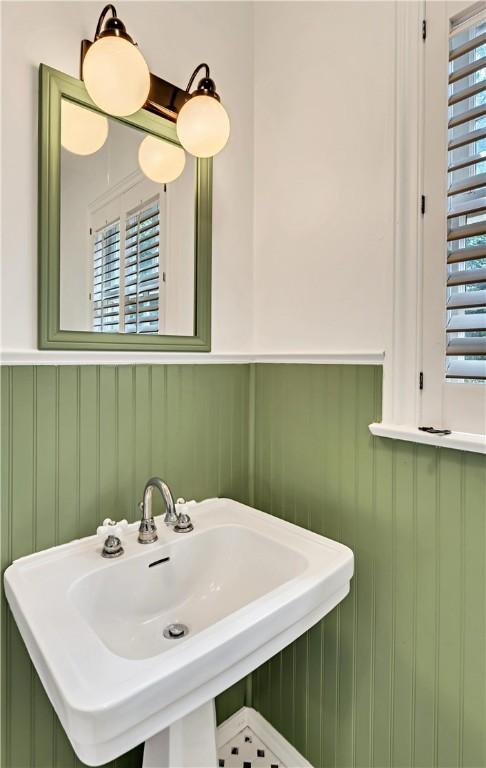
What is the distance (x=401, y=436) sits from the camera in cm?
95

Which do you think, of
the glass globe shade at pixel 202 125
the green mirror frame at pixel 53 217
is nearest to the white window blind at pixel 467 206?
the glass globe shade at pixel 202 125

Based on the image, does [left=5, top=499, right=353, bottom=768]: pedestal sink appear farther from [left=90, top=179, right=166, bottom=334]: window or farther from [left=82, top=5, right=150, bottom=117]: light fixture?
[left=82, top=5, right=150, bottom=117]: light fixture

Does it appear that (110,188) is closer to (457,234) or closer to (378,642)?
(457,234)

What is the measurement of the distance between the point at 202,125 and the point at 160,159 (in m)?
0.16

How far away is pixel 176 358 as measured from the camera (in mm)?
1167

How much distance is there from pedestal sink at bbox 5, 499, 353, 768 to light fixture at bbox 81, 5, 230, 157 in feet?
3.51

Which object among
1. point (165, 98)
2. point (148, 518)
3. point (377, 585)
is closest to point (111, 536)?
point (148, 518)

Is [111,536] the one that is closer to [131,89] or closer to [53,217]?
[53,217]

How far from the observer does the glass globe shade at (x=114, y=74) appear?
2.85 ft

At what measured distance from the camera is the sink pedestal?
0.76m

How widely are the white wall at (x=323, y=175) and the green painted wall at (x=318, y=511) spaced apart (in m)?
0.16

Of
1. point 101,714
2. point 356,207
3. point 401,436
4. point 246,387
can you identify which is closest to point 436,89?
point 356,207

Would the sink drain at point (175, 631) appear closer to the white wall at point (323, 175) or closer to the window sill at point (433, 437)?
the window sill at point (433, 437)

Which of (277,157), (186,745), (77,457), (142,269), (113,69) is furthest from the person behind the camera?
(277,157)
